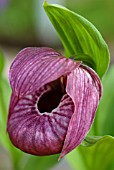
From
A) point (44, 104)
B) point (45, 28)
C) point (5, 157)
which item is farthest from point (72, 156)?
point (45, 28)

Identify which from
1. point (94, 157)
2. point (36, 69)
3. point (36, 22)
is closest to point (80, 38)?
point (36, 69)

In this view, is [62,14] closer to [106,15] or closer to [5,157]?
[5,157]

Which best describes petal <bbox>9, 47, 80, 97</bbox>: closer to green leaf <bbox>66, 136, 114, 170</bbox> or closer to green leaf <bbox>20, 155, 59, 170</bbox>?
green leaf <bbox>66, 136, 114, 170</bbox>

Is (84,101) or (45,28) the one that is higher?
(84,101)

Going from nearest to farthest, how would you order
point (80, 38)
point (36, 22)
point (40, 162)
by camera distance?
point (80, 38) < point (40, 162) < point (36, 22)

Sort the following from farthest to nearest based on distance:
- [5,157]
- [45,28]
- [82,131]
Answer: [45,28], [5,157], [82,131]

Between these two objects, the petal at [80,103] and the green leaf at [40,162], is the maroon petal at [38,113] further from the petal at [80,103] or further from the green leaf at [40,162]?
the green leaf at [40,162]

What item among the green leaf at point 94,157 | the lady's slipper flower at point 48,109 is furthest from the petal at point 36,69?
the green leaf at point 94,157

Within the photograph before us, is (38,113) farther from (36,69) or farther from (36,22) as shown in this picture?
(36,22)
